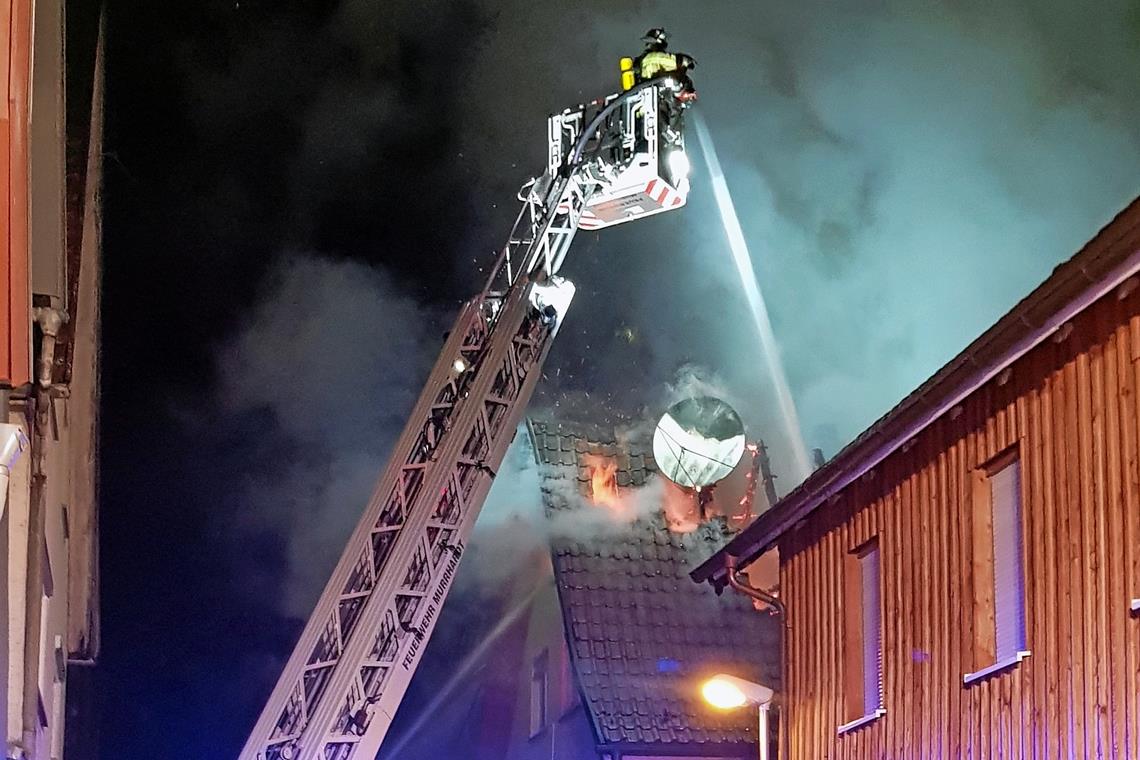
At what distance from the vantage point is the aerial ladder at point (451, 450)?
38.8 feet

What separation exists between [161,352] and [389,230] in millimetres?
4416

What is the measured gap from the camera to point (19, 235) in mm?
4723

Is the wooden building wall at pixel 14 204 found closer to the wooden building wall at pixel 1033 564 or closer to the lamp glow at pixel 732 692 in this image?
the wooden building wall at pixel 1033 564

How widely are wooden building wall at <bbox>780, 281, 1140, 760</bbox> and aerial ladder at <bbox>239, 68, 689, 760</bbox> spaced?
3.89 meters

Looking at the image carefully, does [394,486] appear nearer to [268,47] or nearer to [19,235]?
[19,235]

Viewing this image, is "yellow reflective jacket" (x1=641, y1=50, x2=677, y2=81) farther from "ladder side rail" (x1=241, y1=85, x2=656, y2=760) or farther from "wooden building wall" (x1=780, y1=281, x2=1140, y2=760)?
"wooden building wall" (x1=780, y1=281, x2=1140, y2=760)

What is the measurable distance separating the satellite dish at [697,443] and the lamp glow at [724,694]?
25.2 ft

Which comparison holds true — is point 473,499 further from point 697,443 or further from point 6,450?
point 6,450

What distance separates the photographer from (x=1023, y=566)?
812 centimetres

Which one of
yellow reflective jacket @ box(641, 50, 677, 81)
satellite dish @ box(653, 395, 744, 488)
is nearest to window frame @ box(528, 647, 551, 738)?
satellite dish @ box(653, 395, 744, 488)

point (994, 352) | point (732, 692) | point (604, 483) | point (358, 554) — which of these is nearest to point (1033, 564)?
point (994, 352)

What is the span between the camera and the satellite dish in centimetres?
1836

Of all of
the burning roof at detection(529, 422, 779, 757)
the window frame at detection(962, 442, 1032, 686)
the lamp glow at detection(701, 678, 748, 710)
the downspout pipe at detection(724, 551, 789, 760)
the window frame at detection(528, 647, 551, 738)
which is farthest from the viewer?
the window frame at detection(528, 647, 551, 738)

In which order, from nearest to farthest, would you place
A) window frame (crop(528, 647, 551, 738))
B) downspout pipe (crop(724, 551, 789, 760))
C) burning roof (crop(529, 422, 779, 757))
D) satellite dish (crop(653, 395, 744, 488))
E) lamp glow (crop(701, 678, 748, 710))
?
lamp glow (crop(701, 678, 748, 710)) < downspout pipe (crop(724, 551, 789, 760)) < burning roof (crop(529, 422, 779, 757)) < window frame (crop(528, 647, 551, 738)) < satellite dish (crop(653, 395, 744, 488))
